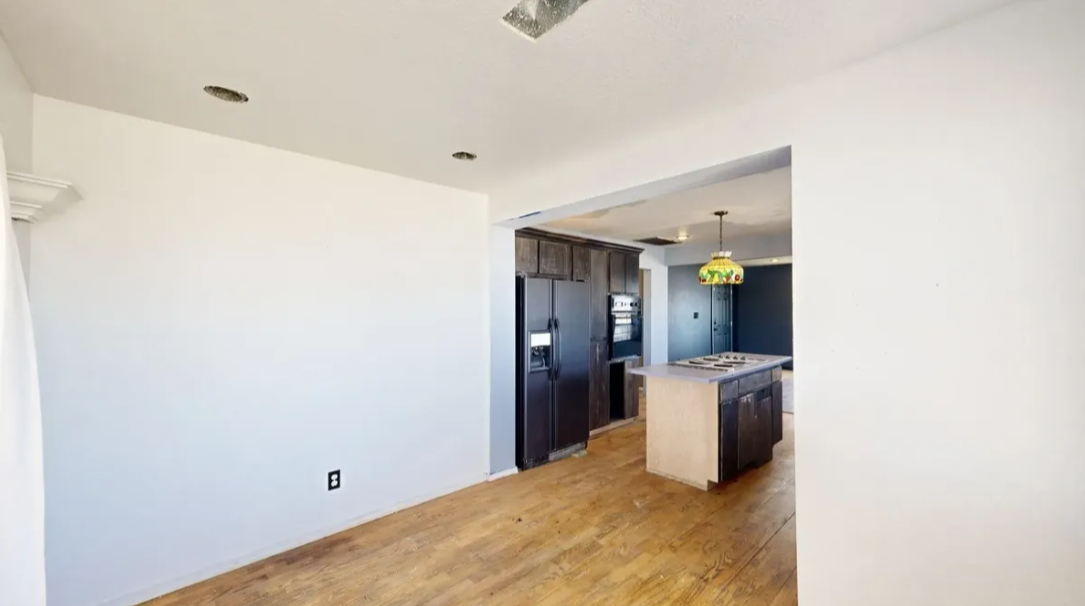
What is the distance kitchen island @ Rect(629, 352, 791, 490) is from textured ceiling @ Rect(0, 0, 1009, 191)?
2160 millimetres

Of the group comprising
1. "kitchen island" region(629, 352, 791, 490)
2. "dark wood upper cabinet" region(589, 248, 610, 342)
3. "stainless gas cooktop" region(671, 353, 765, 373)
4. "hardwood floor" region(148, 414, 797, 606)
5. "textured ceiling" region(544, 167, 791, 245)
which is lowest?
"hardwood floor" region(148, 414, 797, 606)

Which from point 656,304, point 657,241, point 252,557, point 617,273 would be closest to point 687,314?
point 656,304

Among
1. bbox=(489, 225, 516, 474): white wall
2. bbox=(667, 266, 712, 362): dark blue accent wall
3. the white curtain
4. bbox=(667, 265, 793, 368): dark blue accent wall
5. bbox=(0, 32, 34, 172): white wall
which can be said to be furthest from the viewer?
bbox=(667, 265, 793, 368): dark blue accent wall

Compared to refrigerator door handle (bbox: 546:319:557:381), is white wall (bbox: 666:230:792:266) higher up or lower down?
higher up

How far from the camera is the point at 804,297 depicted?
5.92ft

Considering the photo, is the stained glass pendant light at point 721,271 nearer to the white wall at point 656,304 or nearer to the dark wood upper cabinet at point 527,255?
the dark wood upper cabinet at point 527,255

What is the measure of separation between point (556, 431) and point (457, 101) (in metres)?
3.08

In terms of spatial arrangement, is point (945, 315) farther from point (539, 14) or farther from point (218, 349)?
point (218, 349)

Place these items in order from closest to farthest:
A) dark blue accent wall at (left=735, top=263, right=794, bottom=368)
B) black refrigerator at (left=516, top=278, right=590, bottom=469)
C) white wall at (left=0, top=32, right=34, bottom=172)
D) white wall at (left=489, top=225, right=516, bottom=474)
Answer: white wall at (left=0, top=32, right=34, bottom=172), white wall at (left=489, top=225, right=516, bottom=474), black refrigerator at (left=516, top=278, right=590, bottom=469), dark blue accent wall at (left=735, top=263, right=794, bottom=368)

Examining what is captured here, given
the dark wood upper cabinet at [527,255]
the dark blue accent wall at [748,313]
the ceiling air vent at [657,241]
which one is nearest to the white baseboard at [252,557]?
the dark wood upper cabinet at [527,255]

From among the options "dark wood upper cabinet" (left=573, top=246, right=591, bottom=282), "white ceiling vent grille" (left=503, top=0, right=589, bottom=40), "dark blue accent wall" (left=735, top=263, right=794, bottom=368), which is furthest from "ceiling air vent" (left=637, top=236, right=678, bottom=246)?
"white ceiling vent grille" (left=503, top=0, right=589, bottom=40)

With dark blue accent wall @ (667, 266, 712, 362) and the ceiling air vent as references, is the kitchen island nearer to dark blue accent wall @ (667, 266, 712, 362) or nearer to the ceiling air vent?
the ceiling air vent

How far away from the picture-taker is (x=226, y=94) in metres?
1.94

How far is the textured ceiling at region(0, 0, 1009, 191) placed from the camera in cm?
140
